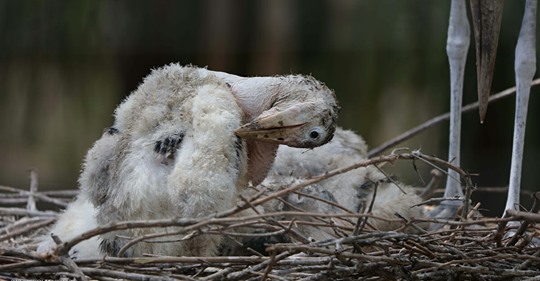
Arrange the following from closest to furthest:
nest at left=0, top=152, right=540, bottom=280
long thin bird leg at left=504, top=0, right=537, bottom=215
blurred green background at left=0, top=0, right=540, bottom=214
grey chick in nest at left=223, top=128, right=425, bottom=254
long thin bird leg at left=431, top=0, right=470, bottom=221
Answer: nest at left=0, top=152, right=540, bottom=280 → grey chick in nest at left=223, top=128, right=425, bottom=254 → long thin bird leg at left=504, top=0, right=537, bottom=215 → long thin bird leg at left=431, top=0, right=470, bottom=221 → blurred green background at left=0, top=0, right=540, bottom=214

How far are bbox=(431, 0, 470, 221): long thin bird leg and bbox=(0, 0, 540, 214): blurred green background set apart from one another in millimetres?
1137

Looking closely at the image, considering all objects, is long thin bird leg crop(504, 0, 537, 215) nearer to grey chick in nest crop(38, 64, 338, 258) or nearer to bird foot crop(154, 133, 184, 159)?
grey chick in nest crop(38, 64, 338, 258)

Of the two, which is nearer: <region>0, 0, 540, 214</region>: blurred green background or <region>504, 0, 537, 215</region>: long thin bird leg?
<region>504, 0, 537, 215</region>: long thin bird leg

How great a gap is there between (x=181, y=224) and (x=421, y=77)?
2613mm

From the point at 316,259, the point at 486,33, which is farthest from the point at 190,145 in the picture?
→ the point at 486,33

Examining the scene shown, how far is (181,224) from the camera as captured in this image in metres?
1.96

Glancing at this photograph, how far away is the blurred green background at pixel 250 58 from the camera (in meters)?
4.36

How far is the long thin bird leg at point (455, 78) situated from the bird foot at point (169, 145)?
3.00ft

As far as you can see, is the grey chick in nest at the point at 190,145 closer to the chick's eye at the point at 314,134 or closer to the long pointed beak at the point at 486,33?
the chick's eye at the point at 314,134

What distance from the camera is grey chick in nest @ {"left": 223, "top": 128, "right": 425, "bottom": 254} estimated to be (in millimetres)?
2602

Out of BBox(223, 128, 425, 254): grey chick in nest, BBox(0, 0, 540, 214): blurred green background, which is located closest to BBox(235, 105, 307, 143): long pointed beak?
BBox(223, 128, 425, 254): grey chick in nest

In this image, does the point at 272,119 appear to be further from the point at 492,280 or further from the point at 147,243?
the point at 492,280

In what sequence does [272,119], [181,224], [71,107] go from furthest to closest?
1. [71,107]
2. [272,119]
3. [181,224]

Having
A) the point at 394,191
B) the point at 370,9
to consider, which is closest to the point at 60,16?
the point at 370,9
